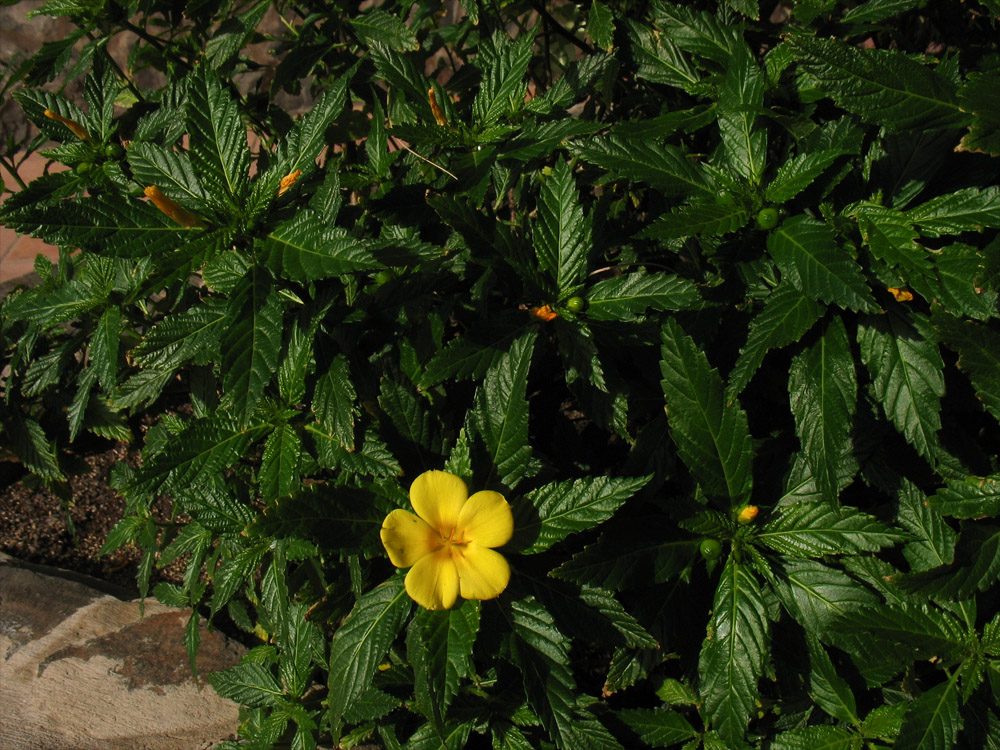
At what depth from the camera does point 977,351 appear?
1.31 metres

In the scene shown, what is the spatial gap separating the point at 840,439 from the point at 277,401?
1100 millimetres

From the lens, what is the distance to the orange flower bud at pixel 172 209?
1271 millimetres

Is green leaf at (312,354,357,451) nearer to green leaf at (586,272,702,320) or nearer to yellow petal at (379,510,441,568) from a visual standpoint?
yellow petal at (379,510,441,568)

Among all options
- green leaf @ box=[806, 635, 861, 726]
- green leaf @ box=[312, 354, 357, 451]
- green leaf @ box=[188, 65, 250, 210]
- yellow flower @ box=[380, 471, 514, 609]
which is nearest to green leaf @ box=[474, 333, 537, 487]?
yellow flower @ box=[380, 471, 514, 609]

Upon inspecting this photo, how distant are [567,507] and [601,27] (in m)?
1.24

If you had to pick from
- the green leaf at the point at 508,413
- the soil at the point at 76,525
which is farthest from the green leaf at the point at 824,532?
the soil at the point at 76,525

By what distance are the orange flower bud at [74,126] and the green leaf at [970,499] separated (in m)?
1.98

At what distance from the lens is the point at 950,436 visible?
1.60m

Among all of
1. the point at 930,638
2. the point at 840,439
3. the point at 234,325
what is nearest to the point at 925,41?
the point at 840,439

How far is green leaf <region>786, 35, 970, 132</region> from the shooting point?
1286mm

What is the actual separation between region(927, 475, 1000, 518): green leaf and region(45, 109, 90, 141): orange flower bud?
6.50 ft

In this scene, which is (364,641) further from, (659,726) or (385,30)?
(385,30)

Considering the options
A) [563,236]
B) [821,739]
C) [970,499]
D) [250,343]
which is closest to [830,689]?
[821,739]

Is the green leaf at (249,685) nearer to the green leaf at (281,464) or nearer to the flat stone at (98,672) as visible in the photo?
the flat stone at (98,672)
